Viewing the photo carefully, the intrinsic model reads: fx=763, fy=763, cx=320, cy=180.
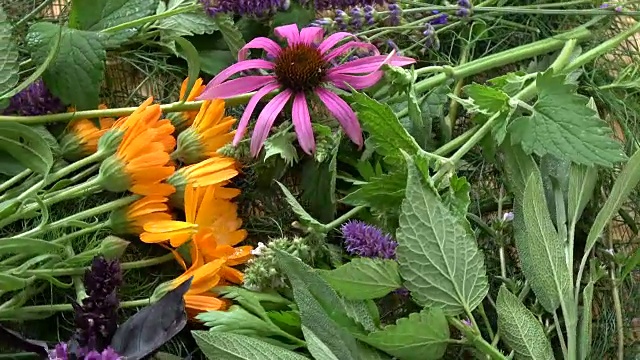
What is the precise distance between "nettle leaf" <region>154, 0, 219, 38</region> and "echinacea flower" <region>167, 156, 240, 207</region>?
131 millimetres

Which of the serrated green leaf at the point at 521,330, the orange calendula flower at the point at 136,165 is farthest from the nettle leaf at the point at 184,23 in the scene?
the serrated green leaf at the point at 521,330

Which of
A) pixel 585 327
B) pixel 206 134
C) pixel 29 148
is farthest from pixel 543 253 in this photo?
pixel 29 148

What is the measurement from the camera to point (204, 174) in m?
0.60

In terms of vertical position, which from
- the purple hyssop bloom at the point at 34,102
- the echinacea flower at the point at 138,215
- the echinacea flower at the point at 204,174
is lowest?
the echinacea flower at the point at 138,215

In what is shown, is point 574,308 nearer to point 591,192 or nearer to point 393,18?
point 591,192

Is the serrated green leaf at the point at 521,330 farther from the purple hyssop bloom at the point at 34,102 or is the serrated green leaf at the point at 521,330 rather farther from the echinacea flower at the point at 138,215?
the purple hyssop bloom at the point at 34,102

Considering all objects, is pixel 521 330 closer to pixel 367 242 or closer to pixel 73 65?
pixel 367 242

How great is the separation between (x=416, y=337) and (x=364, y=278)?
0.18 ft

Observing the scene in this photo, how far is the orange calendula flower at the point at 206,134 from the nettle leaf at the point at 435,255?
18 centimetres

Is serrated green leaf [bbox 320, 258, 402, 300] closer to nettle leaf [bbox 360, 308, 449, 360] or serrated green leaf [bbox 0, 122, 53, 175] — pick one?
nettle leaf [bbox 360, 308, 449, 360]

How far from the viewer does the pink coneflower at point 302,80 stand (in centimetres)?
59

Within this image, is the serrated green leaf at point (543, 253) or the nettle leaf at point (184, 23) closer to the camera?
the serrated green leaf at point (543, 253)

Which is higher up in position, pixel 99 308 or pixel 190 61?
pixel 190 61

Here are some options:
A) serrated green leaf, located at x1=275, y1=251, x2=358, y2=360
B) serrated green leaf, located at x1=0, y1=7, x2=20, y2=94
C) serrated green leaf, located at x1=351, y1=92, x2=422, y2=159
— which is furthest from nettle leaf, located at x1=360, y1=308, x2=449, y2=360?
serrated green leaf, located at x1=0, y1=7, x2=20, y2=94
